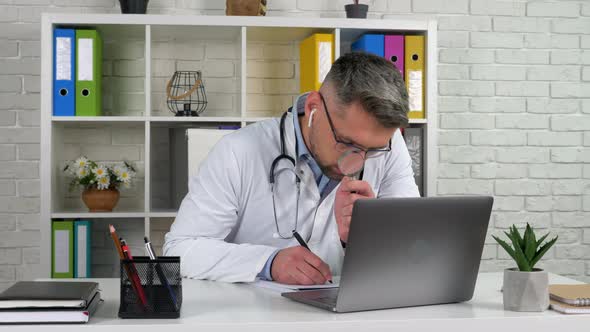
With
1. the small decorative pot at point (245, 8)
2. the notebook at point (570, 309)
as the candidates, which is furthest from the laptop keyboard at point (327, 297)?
the small decorative pot at point (245, 8)

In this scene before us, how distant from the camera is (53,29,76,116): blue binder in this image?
3061 mm

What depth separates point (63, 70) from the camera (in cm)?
306

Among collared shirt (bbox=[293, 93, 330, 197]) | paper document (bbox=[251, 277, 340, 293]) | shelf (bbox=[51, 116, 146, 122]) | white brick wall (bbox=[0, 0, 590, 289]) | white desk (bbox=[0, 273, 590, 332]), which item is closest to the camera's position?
white desk (bbox=[0, 273, 590, 332])

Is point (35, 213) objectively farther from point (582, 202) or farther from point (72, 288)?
point (582, 202)

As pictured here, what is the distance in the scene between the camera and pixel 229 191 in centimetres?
192

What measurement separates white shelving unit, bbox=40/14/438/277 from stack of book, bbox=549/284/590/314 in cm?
181

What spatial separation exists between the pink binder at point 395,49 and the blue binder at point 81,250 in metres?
1.47

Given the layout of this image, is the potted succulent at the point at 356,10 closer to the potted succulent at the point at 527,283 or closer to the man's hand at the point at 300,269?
the man's hand at the point at 300,269

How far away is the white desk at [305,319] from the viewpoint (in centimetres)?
117

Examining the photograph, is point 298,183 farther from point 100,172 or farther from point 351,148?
point 100,172

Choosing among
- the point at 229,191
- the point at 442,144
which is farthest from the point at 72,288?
the point at 442,144

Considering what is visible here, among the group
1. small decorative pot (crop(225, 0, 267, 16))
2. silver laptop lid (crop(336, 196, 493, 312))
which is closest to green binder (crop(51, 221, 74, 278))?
small decorative pot (crop(225, 0, 267, 16))

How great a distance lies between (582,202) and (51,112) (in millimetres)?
2507

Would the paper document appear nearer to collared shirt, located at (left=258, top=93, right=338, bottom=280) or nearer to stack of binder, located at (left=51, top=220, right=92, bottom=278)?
A: collared shirt, located at (left=258, top=93, right=338, bottom=280)
